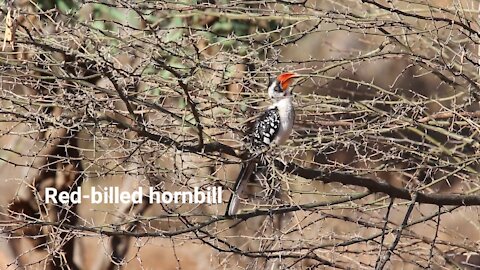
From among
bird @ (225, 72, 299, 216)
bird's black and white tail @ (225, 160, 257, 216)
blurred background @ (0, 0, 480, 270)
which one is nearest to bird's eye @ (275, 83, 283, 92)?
bird @ (225, 72, 299, 216)

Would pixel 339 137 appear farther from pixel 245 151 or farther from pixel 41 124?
pixel 41 124

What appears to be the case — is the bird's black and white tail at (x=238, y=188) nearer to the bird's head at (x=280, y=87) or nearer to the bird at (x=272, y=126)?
the bird at (x=272, y=126)

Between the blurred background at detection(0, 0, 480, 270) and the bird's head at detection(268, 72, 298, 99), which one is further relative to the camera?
the bird's head at detection(268, 72, 298, 99)

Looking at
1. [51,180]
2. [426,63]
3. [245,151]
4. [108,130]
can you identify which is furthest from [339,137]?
[51,180]

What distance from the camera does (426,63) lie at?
4.25m

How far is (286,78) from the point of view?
443 cm

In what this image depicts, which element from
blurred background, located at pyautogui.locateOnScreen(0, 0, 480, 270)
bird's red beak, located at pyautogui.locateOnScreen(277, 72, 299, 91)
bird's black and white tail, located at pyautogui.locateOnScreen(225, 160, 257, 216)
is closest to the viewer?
blurred background, located at pyautogui.locateOnScreen(0, 0, 480, 270)

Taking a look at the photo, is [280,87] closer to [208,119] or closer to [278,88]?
[278,88]

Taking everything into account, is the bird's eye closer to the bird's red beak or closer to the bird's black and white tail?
the bird's red beak

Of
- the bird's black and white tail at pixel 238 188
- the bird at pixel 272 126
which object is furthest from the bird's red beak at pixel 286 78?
the bird's black and white tail at pixel 238 188

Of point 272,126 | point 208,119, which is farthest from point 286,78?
point 208,119

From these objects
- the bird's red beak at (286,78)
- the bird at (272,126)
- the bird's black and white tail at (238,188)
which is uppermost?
the bird's red beak at (286,78)

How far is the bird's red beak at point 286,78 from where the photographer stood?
14.5ft

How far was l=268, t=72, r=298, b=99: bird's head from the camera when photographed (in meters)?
4.45
